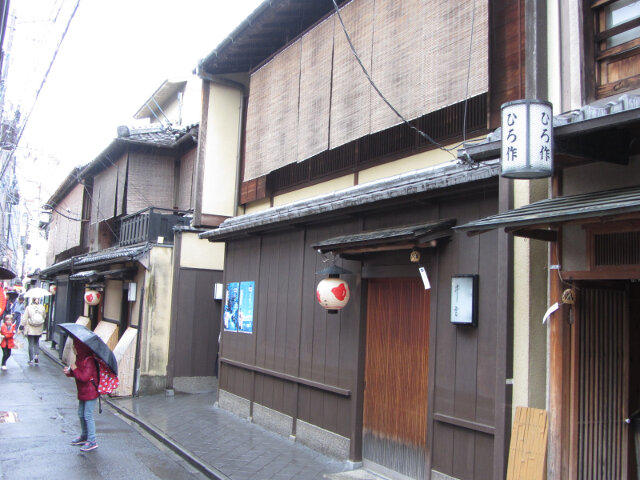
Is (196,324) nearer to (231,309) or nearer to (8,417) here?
(231,309)

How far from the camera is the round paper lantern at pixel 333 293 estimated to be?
908cm

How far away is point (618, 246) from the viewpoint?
18.7 ft

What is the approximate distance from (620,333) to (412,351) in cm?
294

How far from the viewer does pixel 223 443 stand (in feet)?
34.7

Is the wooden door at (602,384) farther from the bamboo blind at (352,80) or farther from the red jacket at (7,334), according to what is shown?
the red jacket at (7,334)

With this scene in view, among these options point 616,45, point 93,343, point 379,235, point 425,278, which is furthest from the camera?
point 93,343

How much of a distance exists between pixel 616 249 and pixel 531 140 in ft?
4.85

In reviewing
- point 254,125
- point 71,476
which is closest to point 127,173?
point 254,125

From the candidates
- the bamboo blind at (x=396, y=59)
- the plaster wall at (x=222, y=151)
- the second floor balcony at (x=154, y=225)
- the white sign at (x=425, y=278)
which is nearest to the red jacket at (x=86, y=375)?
the plaster wall at (x=222, y=151)

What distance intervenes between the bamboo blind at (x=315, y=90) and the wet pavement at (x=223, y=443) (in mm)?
5352

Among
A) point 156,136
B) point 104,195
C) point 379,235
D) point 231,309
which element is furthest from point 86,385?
point 104,195

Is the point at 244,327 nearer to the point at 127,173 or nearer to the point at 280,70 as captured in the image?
the point at 280,70

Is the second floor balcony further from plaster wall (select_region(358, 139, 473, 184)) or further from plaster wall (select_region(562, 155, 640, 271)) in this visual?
plaster wall (select_region(562, 155, 640, 271))

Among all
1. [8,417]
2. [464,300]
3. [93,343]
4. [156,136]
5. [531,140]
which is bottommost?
[8,417]
